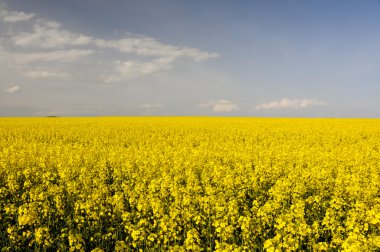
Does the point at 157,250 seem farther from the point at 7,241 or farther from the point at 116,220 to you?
the point at 7,241

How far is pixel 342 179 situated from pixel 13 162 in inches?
536

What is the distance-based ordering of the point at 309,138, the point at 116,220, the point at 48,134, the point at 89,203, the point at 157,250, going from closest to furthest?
the point at 157,250
the point at 89,203
the point at 116,220
the point at 309,138
the point at 48,134

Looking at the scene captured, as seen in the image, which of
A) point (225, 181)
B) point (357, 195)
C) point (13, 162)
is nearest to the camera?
point (357, 195)

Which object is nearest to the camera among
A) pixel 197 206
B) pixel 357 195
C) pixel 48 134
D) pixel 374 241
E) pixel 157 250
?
pixel 374 241

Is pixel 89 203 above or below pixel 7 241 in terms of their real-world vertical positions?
above

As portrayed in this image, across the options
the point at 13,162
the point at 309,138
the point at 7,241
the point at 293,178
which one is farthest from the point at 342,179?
the point at 309,138

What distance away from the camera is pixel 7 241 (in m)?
7.67

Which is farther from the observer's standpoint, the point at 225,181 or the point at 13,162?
the point at 13,162

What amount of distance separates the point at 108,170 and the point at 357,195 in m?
9.85

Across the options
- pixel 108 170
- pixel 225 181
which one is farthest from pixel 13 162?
pixel 225 181

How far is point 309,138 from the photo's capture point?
2664 cm

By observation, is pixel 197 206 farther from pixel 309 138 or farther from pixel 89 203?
pixel 309 138

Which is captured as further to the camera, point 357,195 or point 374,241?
point 357,195

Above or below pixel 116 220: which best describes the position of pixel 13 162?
above
